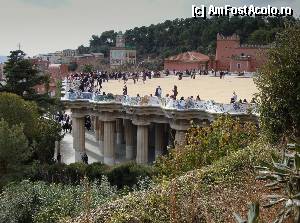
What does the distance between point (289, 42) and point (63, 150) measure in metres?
25.7

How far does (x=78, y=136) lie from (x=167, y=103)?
323 inches

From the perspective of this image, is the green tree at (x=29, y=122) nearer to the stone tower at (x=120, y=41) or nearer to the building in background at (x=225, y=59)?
the building in background at (x=225, y=59)

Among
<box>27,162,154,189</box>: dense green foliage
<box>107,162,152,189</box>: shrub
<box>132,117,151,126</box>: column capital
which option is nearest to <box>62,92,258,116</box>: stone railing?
<box>132,117,151,126</box>: column capital

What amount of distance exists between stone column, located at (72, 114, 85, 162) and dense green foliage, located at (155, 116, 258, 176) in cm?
1654

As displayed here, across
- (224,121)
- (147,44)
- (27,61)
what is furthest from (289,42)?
(147,44)

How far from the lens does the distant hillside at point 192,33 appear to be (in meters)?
79.8

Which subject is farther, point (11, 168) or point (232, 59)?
point (232, 59)

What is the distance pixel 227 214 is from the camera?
27.2 feet

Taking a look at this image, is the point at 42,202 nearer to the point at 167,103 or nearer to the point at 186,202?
the point at 186,202

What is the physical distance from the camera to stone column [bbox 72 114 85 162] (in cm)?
3300

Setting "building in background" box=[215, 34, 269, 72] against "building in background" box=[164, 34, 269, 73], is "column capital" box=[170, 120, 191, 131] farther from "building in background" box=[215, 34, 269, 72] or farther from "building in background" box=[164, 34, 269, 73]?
"building in background" box=[215, 34, 269, 72]

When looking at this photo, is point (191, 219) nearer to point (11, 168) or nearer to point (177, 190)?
point (177, 190)

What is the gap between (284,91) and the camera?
1429 centimetres

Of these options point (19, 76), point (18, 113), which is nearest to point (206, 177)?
point (18, 113)
